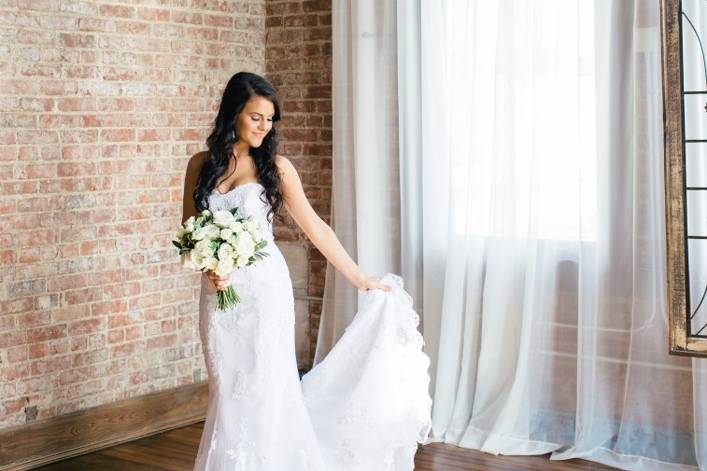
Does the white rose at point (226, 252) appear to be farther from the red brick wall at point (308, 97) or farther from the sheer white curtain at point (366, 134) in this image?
the red brick wall at point (308, 97)

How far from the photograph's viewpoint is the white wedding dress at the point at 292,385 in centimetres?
434

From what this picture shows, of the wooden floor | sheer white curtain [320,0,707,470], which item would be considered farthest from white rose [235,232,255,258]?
sheer white curtain [320,0,707,470]

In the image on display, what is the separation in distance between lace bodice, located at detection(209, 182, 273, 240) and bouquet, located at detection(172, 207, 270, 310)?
20 centimetres

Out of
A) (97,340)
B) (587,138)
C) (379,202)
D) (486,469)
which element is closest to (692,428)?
(486,469)

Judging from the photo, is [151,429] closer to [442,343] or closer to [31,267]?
[31,267]

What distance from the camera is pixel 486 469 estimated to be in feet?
17.5

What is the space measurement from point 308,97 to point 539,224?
1.76 meters

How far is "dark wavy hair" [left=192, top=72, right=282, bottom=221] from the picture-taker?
4.43 meters

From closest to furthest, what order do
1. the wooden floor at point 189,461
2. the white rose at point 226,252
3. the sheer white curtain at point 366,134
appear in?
the white rose at point 226,252 → the wooden floor at point 189,461 → the sheer white curtain at point 366,134

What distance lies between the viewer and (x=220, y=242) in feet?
13.6

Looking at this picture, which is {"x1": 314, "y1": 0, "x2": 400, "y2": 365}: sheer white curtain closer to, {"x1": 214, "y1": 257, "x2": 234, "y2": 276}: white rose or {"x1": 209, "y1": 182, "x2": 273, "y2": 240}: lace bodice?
{"x1": 209, "y1": 182, "x2": 273, "y2": 240}: lace bodice

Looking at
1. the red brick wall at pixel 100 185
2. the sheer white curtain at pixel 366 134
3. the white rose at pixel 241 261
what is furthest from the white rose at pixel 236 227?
the sheer white curtain at pixel 366 134

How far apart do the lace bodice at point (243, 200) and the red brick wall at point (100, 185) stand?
4.51ft

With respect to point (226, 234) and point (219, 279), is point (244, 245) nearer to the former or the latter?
point (226, 234)
